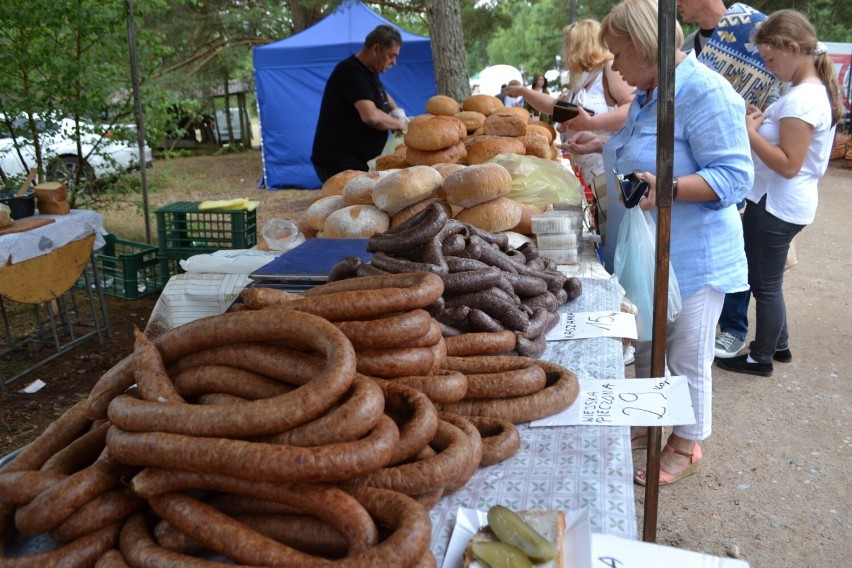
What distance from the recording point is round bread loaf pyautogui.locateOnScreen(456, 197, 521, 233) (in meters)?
3.77

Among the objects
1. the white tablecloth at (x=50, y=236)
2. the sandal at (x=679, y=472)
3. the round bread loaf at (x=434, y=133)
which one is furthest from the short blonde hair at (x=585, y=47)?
the white tablecloth at (x=50, y=236)

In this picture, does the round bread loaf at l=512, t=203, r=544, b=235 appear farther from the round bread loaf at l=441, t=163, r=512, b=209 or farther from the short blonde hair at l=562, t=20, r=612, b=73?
the short blonde hair at l=562, t=20, r=612, b=73

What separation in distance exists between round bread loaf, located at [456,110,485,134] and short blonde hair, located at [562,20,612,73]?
0.96 meters

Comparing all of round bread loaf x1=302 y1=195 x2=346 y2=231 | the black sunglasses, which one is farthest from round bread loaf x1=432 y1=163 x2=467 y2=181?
the black sunglasses

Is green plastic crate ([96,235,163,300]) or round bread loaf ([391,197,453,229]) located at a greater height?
round bread loaf ([391,197,453,229])

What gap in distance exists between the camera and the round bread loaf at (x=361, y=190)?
4.10 meters

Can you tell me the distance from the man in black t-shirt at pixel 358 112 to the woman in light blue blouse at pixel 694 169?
3.18 m

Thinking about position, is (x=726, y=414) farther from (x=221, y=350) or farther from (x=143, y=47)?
(x=143, y=47)

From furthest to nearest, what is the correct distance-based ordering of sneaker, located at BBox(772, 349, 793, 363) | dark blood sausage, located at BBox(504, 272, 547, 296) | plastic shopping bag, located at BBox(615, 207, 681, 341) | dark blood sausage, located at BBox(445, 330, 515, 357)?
sneaker, located at BBox(772, 349, 793, 363), plastic shopping bag, located at BBox(615, 207, 681, 341), dark blood sausage, located at BBox(504, 272, 547, 296), dark blood sausage, located at BBox(445, 330, 515, 357)

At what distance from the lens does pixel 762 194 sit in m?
4.67

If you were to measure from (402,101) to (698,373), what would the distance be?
12.0 m

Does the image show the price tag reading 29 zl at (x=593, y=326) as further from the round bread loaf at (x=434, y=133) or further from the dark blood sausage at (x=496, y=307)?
the round bread loaf at (x=434, y=133)

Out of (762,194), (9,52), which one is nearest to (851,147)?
(762,194)

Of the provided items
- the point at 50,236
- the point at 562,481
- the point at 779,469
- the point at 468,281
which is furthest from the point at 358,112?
the point at 562,481
